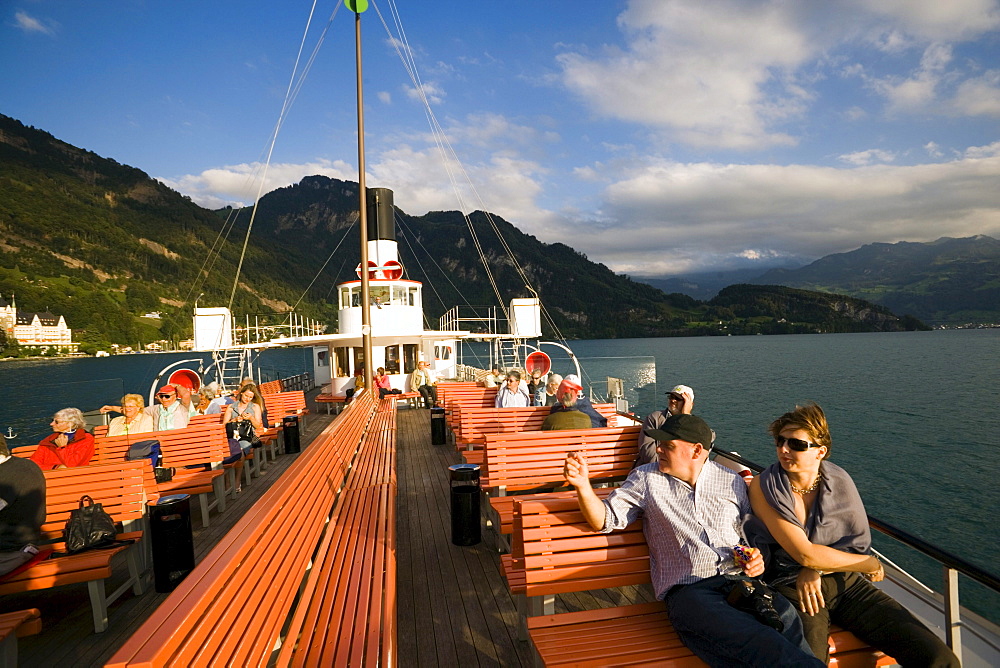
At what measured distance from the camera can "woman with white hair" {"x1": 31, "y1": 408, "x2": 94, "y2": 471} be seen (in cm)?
464

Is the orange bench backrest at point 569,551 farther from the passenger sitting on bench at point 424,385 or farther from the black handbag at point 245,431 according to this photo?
the passenger sitting on bench at point 424,385

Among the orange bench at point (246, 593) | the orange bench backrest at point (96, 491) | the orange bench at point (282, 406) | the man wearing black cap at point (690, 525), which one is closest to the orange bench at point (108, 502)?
the orange bench backrest at point (96, 491)

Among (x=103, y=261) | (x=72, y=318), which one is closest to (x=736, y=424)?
(x=72, y=318)

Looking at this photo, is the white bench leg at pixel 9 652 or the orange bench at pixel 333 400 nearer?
the white bench leg at pixel 9 652

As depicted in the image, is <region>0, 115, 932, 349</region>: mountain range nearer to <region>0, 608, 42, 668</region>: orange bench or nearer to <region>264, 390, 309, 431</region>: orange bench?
<region>264, 390, 309, 431</region>: orange bench

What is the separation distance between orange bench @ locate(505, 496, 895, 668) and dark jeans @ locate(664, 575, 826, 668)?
0.10 m

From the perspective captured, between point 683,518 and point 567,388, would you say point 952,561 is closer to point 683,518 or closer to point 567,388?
point 683,518

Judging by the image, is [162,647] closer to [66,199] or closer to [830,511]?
[830,511]

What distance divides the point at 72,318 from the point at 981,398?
14338 centimetres

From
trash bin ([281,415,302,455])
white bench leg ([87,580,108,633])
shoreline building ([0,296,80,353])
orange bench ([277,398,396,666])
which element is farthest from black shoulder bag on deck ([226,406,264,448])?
shoreline building ([0,296,80,353])

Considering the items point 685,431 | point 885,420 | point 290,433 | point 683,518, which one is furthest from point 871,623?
point 885,420

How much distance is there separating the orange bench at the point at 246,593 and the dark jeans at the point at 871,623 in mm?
2049

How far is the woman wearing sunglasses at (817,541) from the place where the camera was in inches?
94.7

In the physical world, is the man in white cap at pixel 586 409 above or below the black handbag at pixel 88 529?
above
